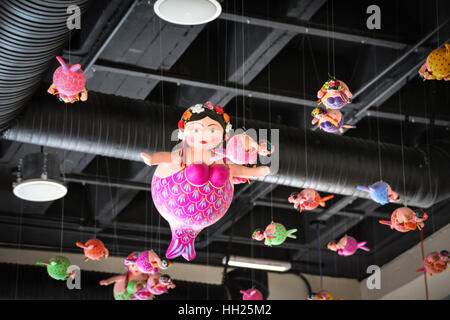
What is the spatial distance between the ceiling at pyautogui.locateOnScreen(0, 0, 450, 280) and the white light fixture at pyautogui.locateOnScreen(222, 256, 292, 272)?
0.54m

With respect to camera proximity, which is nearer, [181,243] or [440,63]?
[181,243]

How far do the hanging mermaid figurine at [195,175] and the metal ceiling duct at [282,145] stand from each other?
238 cm

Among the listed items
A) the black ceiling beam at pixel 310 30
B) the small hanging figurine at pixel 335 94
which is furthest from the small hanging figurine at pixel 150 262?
the small hanging figurine at pixel 335 94

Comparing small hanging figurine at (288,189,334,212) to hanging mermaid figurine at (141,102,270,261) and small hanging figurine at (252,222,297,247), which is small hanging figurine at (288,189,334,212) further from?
hanging mermaid figurine at (141,102,270,261)

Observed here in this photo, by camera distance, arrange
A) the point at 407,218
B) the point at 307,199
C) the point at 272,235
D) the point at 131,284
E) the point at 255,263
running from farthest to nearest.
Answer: the point at 255,263, the point at 131,284, the point at 307,199, the point at 272,235, the point at 407,218

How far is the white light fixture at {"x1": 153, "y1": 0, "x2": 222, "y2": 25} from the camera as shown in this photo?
544cm

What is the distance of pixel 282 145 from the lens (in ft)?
26.6

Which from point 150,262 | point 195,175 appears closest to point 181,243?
point 195,175

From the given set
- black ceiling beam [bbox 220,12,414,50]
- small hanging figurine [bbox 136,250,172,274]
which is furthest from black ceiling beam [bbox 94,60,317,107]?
small hanging figurine [bbox 136,250,172,274]

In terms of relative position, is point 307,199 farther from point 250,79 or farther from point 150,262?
point 150,262

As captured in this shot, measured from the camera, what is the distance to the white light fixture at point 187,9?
17.8 feet

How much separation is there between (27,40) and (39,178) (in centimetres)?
316

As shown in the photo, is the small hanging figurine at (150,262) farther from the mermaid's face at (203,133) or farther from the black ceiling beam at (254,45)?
the mermaid's face at (203,133)

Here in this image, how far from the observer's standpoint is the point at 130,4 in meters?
6.91
